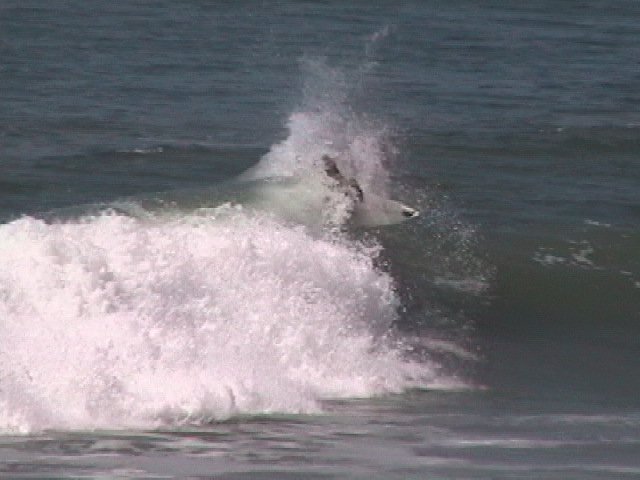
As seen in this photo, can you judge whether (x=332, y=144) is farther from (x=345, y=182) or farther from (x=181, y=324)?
(x=181, y=324)

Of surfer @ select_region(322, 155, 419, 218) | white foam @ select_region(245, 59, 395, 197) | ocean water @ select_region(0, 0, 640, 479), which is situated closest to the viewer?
ocean water @ select_region(0, 0, 640, 479)

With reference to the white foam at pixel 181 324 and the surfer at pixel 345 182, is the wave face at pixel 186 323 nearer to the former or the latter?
the white foam at pixel 181 324

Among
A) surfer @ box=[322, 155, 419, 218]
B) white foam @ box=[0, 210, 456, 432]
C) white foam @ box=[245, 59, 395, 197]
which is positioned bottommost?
white foam @ box=[0, 210, 456, 432]

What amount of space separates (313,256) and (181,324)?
2.20m

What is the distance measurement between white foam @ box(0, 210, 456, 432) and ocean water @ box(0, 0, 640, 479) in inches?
0.9

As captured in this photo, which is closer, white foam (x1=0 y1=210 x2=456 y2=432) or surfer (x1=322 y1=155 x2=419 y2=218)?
white foam (x1=0 y1=210 x2=456 y2=432)

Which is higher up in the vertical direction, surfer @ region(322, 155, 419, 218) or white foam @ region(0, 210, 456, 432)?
surfer @ region(322, 155, 419, 218)

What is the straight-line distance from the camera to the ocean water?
1224 cm

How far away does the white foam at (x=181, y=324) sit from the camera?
41.4 feet

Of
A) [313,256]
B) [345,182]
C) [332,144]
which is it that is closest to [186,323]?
[313,256]

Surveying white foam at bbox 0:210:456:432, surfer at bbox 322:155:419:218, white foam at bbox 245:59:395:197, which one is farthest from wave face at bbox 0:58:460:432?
white foam at bbox 245:59:395:197

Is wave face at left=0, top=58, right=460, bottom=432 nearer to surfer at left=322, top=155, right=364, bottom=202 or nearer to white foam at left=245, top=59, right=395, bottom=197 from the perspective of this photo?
surfer at left=322, top=155, right=364, bottom=202

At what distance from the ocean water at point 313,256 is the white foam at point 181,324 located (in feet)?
0.08

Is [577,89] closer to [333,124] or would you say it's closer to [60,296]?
[333,124]
